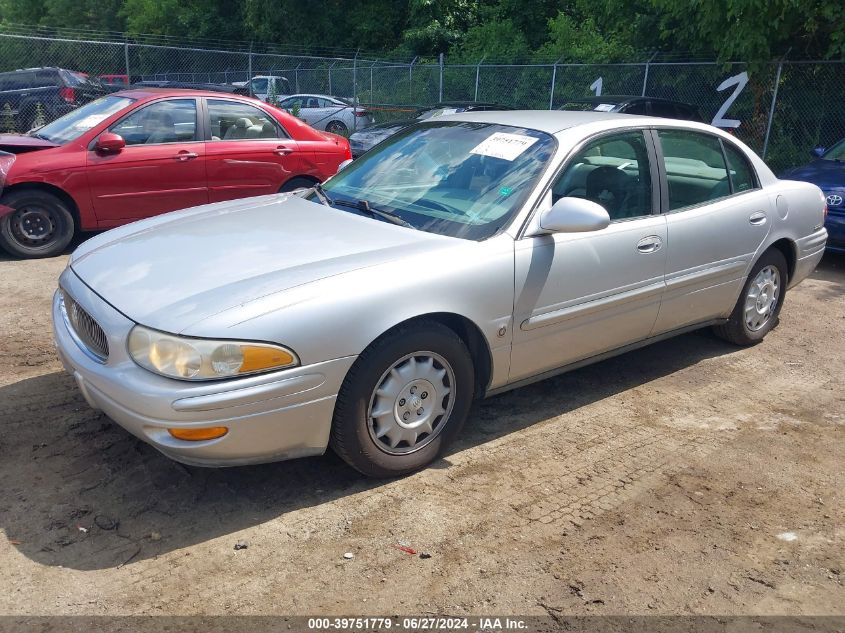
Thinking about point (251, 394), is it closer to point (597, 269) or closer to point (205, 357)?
point (205, 357)

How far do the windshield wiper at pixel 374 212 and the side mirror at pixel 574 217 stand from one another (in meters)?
0.68

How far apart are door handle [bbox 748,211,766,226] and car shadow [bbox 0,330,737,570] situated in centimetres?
172

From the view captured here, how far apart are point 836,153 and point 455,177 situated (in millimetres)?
6881

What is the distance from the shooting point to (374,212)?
4.08 meters

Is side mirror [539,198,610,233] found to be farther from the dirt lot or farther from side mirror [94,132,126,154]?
side mirror [94,132,126,154]

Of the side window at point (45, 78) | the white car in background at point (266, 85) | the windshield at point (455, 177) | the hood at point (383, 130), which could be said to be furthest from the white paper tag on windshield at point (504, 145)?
the white car in background at point (266, 85)

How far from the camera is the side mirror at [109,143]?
721 cm

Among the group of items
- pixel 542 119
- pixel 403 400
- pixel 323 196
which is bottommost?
pixel 403 400

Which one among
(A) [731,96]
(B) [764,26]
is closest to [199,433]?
(B) [764,26]

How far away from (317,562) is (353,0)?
104ft

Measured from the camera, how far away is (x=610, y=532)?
3.22m

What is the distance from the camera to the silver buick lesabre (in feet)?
9.84

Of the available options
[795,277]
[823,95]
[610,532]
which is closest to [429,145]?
[610,532]

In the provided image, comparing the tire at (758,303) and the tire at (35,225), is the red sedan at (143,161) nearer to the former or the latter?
the tire at (35,225)
